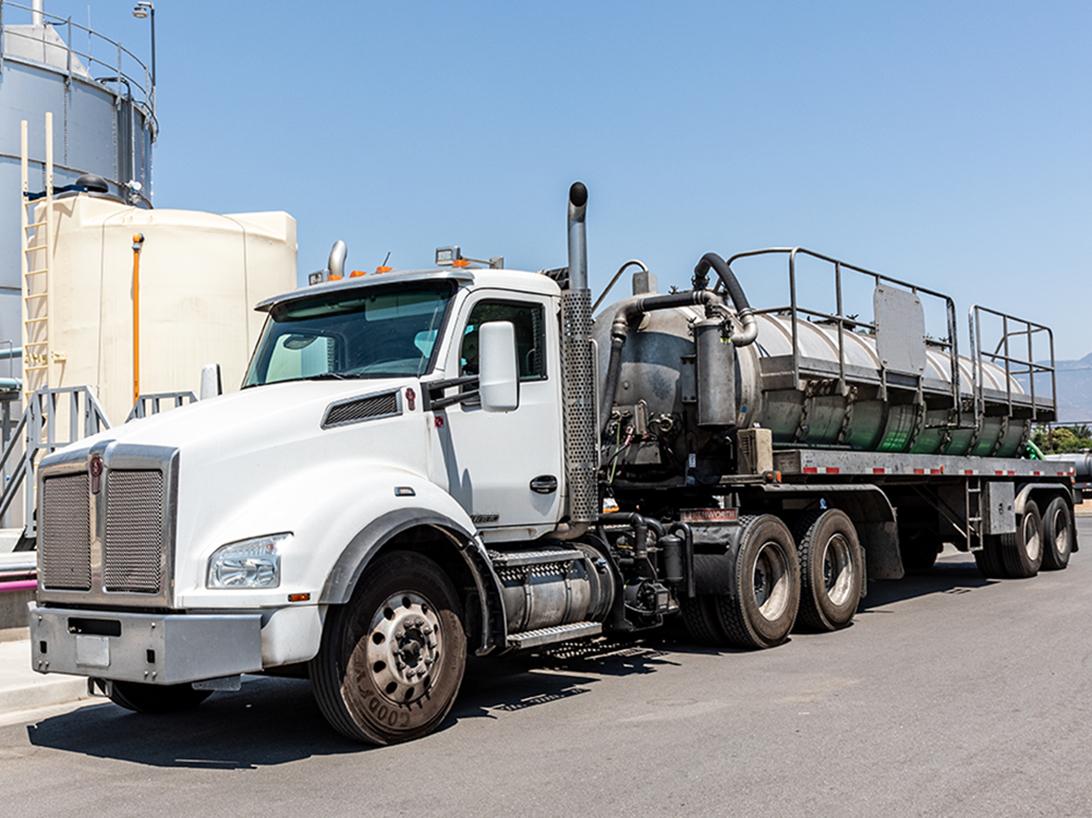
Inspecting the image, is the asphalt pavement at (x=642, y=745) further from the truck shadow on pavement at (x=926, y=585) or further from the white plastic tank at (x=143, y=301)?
the white plastic tank at (x=143, y=301)

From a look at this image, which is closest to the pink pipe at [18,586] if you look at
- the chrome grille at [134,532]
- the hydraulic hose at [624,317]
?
the chrome grille at [134,532]

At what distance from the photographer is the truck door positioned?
7.22 m

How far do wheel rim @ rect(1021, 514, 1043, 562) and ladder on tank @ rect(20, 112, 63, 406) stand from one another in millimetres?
14184

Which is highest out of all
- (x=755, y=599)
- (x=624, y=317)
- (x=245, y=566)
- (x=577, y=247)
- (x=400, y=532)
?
(x=577, y=247)

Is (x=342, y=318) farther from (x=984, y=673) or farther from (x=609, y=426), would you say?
(x=984, y=673)

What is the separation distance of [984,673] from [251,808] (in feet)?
17.9

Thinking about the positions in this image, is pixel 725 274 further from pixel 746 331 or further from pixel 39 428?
pixel 39 428

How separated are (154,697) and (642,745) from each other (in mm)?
3471

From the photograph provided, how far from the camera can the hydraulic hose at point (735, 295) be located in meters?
9.95

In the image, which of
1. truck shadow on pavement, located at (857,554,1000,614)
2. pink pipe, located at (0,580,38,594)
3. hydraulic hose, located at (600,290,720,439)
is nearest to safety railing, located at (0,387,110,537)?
pink pipe, located at (0,580,38,594)

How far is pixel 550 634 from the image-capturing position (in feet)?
24.2

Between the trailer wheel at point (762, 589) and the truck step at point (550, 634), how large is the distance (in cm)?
215

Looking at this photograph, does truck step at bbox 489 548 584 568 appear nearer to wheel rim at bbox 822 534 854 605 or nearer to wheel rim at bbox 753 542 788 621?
Answer: wheel rim at bbox 753 542 788 621

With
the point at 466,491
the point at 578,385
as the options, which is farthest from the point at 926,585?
the point at 466,491
